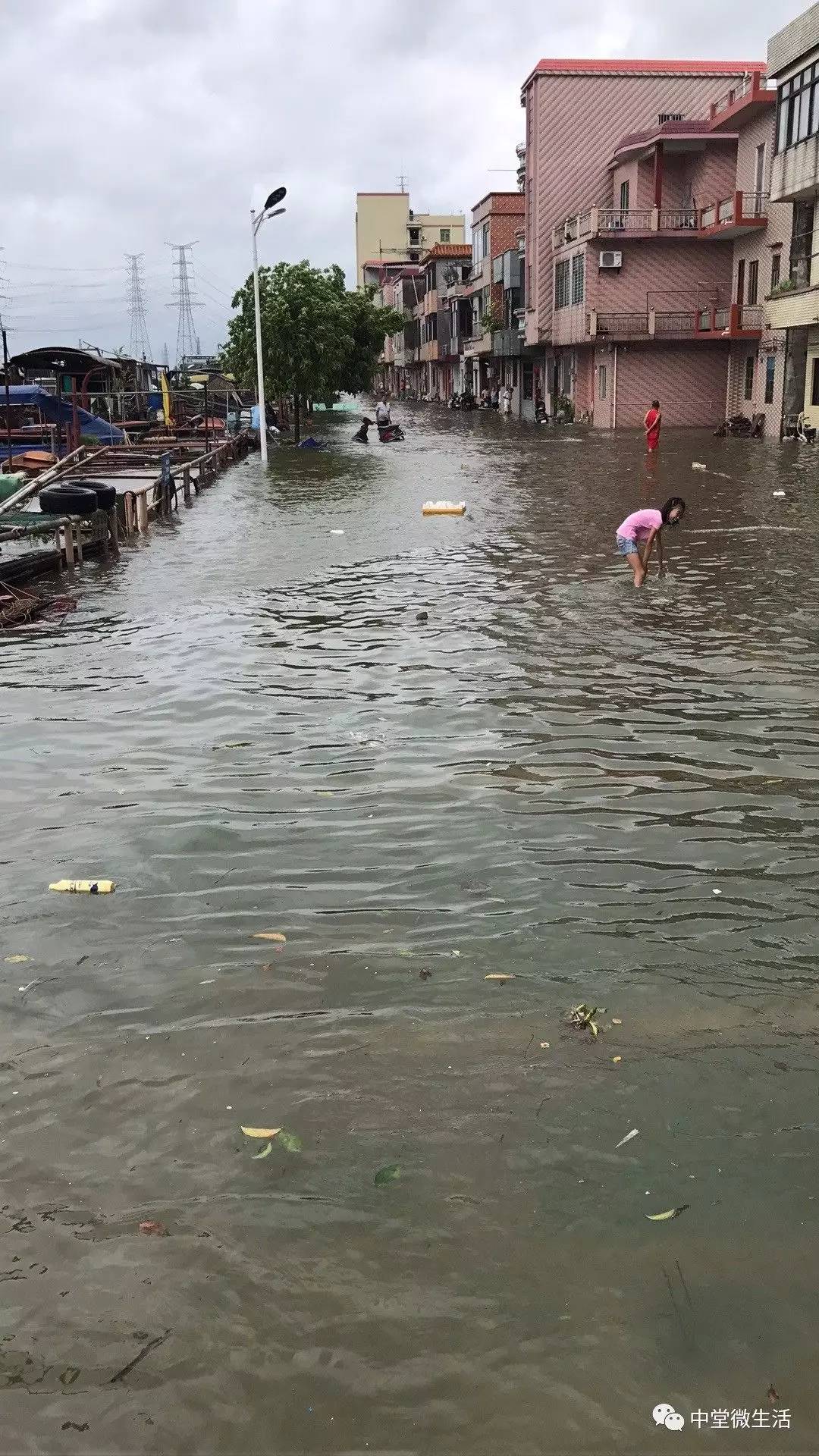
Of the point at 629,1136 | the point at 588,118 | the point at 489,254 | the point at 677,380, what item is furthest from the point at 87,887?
the point at 489,254

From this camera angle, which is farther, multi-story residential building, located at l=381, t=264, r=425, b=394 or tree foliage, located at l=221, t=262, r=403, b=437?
multi-story residential building, located at l=381, t=264, r=425, b=394

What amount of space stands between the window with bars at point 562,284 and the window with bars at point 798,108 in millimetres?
16496

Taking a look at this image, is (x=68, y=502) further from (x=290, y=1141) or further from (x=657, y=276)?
(x=657, y=276)

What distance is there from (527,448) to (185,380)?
33452 millimetres

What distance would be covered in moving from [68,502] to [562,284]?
39332 millimetres

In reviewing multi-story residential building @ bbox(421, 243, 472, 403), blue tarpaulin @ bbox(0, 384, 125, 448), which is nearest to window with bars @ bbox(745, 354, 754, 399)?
blue tarpaulin @ bbox(0, 384, 125, 448)

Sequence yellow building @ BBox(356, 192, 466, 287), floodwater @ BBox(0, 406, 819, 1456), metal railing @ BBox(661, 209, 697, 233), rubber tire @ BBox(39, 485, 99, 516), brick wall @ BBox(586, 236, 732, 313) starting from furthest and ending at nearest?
1. yellow building @ BBox(356, 192, 466, 287)
2. brick wall @ BBox(586, 236, 732, 313)
3. metal railing @ BBox(661, 209, 697, 233)
4. rubber tire @ BBox(39, 485, 99, 516)
5. floodwater @ BBox(0, 406, 819, 1456)

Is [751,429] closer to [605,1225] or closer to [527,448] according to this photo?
[527,448]

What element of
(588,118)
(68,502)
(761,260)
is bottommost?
(68,502)

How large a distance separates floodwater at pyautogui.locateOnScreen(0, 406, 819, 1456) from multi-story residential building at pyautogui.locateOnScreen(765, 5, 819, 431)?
28214 millimetres

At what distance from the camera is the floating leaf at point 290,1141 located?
425cm

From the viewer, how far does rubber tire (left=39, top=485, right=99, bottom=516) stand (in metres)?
19.0

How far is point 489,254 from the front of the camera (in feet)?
231

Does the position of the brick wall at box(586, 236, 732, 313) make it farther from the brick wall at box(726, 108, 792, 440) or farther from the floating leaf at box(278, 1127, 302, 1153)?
the floating leaf at box(278, 1127, 302, 1153)
